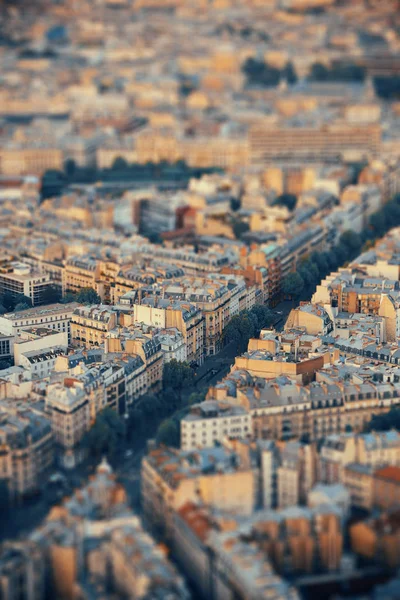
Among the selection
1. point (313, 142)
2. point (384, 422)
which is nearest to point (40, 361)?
point (384, 422)

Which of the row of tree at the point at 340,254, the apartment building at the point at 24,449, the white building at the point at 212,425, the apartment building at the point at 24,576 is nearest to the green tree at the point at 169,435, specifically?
the white building at the point at 212,425

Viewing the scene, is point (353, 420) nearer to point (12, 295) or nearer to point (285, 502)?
point (285, 502)

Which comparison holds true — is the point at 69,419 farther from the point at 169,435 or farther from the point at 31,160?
the point at 31,160

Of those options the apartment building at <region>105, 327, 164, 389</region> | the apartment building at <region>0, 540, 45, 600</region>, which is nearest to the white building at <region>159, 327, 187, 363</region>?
the apartment building at <region>105, 327, 164, 389</region>

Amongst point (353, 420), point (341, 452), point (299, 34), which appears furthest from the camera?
point (299, 34)

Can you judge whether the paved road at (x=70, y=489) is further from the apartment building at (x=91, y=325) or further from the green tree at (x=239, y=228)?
the green tree at (x=239, y=228)

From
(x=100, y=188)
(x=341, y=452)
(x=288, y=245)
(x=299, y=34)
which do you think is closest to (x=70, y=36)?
(x=299, y=34)

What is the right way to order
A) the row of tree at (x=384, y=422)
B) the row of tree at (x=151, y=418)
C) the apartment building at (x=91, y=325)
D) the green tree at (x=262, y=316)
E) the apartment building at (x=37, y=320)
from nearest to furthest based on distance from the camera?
1. the row of tree at (x=151, y=418)
2. the row of tree at (x=384, y=422)
3. the apartment building at (x=91, y=325)
4. the apartment building at (x=37, y=320)
5. the green tree at (x=262, y=316)
